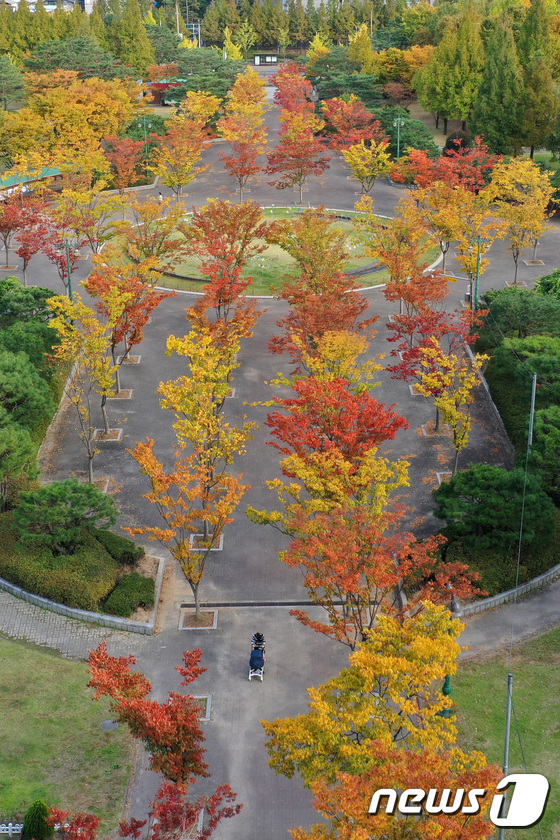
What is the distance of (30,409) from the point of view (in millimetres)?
38344

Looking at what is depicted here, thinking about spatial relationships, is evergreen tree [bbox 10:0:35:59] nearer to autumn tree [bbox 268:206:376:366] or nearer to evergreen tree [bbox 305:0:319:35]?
evergreen tree [bbox 305:0:319:35]

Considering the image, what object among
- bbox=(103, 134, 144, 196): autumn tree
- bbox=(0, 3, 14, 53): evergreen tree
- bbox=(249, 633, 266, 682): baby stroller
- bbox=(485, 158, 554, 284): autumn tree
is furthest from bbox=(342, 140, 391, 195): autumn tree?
bbox=(249, 633, 266, 682): baby stroller

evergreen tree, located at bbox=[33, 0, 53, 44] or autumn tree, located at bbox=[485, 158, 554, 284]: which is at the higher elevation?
evergreen tree, located at bbox=[33, 0, 53, 44]

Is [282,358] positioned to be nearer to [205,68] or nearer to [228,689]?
[228,689]

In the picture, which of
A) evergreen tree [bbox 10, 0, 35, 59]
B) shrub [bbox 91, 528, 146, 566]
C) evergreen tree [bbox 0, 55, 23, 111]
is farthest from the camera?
evergreen tree [bbox 10, 0, 35, 59]

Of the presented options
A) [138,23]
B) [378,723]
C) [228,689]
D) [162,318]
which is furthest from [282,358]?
[138,23]

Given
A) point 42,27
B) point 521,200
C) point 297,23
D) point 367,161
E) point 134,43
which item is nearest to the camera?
point 521,200

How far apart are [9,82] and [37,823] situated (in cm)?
7143

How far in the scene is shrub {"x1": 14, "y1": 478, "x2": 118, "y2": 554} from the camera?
107 ft

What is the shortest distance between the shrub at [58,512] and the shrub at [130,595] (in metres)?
2.26

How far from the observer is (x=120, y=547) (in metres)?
34.2

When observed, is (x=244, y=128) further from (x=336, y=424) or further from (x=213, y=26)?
(x=213, y=26)

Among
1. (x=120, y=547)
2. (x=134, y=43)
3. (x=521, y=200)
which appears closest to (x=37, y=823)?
(x=120, y=547)

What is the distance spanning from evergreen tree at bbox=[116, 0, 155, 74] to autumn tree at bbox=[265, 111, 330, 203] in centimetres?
2997
